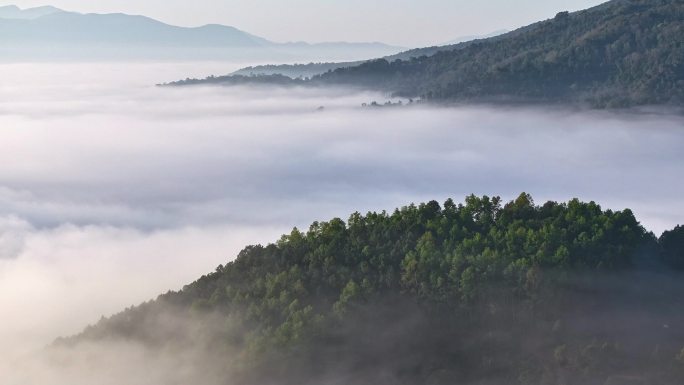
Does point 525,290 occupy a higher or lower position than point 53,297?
higher

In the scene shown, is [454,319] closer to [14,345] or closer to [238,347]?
[238,347]

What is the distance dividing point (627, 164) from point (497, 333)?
139 meters

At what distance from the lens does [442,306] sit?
50.4 metres

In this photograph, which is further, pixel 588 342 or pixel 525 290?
pixel 525 290

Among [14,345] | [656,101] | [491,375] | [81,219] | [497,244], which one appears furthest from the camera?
[656,101]

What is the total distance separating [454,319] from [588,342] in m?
7.15

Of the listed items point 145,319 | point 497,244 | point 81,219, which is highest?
point 497,244

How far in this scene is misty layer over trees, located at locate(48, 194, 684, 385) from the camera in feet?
153

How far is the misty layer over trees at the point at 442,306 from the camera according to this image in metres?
46.6

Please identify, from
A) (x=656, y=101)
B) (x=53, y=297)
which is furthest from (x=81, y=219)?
Result: (x=656, y=101)

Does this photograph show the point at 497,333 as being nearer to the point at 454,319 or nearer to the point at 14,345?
the point at 454,319

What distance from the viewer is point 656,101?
192 m

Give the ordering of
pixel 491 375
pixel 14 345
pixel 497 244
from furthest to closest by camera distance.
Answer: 1. pixel 14 345
2. pixel 497 244
3. pixel 491 375

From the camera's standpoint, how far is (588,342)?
45906mm
